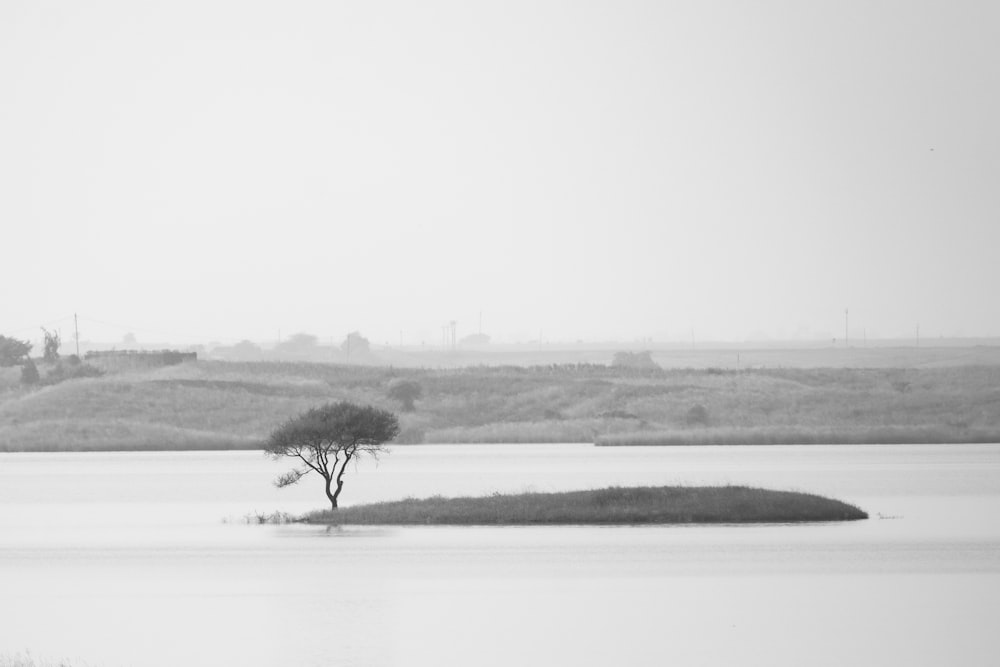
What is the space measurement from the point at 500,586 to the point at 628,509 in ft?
49.5

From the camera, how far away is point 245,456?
128m

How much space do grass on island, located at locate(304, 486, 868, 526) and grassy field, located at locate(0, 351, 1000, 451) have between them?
61.1m

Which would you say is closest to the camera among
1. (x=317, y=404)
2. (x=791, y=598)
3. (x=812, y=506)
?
(x=791, y=598)

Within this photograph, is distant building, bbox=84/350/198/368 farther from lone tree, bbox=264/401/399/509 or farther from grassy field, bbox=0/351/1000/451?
lone tree, bbox=264/401/399/509

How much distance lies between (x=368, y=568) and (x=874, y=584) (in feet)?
51.2

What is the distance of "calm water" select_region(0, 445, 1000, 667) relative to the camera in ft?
125

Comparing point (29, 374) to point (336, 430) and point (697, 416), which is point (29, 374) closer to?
point (697, 416)

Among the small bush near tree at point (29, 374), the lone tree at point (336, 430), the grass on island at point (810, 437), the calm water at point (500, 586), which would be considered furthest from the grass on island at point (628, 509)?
the small bush near tree at point (29, 374)

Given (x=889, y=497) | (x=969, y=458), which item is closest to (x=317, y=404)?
(x=969, y=458)

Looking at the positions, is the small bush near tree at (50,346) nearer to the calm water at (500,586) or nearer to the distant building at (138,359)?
the distant building at (138,359)

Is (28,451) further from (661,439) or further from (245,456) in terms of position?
(661,439)

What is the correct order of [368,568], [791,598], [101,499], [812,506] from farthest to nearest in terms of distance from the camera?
[101,499], [812,506], [368,568], [791,598]

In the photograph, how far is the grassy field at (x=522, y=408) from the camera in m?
135

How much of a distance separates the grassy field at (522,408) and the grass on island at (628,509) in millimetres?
61081
